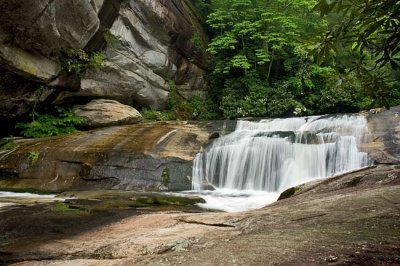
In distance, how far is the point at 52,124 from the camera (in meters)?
16.3

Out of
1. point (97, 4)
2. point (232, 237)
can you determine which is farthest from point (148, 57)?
point (232, 237)

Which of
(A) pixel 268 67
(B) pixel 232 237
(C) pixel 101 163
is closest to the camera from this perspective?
(B) pixel 232 237

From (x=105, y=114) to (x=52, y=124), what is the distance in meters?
2.22

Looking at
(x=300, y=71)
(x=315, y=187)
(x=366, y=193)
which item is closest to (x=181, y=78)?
(x=300, y=71)

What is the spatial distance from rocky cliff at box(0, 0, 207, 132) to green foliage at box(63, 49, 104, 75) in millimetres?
152

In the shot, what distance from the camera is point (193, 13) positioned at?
25422 millimetres

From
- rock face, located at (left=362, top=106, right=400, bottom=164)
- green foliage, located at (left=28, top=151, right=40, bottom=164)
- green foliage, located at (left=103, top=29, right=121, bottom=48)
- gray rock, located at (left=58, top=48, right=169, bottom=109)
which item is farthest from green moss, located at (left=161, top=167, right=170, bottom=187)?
green foliage, located at (left=103, top=29, right=121, bottom=48)

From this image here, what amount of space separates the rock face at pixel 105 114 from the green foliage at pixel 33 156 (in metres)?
3.58

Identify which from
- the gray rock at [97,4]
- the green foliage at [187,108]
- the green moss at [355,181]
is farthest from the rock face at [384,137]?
the gray rock at [97,4]

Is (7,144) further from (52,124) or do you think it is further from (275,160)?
(275,160)

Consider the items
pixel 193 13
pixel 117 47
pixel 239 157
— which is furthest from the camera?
pixel 193 13

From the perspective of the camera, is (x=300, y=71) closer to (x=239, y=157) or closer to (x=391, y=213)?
(x=239, y=157)

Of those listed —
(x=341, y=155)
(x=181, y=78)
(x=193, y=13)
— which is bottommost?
(x=341, y=155)

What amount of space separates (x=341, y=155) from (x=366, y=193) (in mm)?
8111
